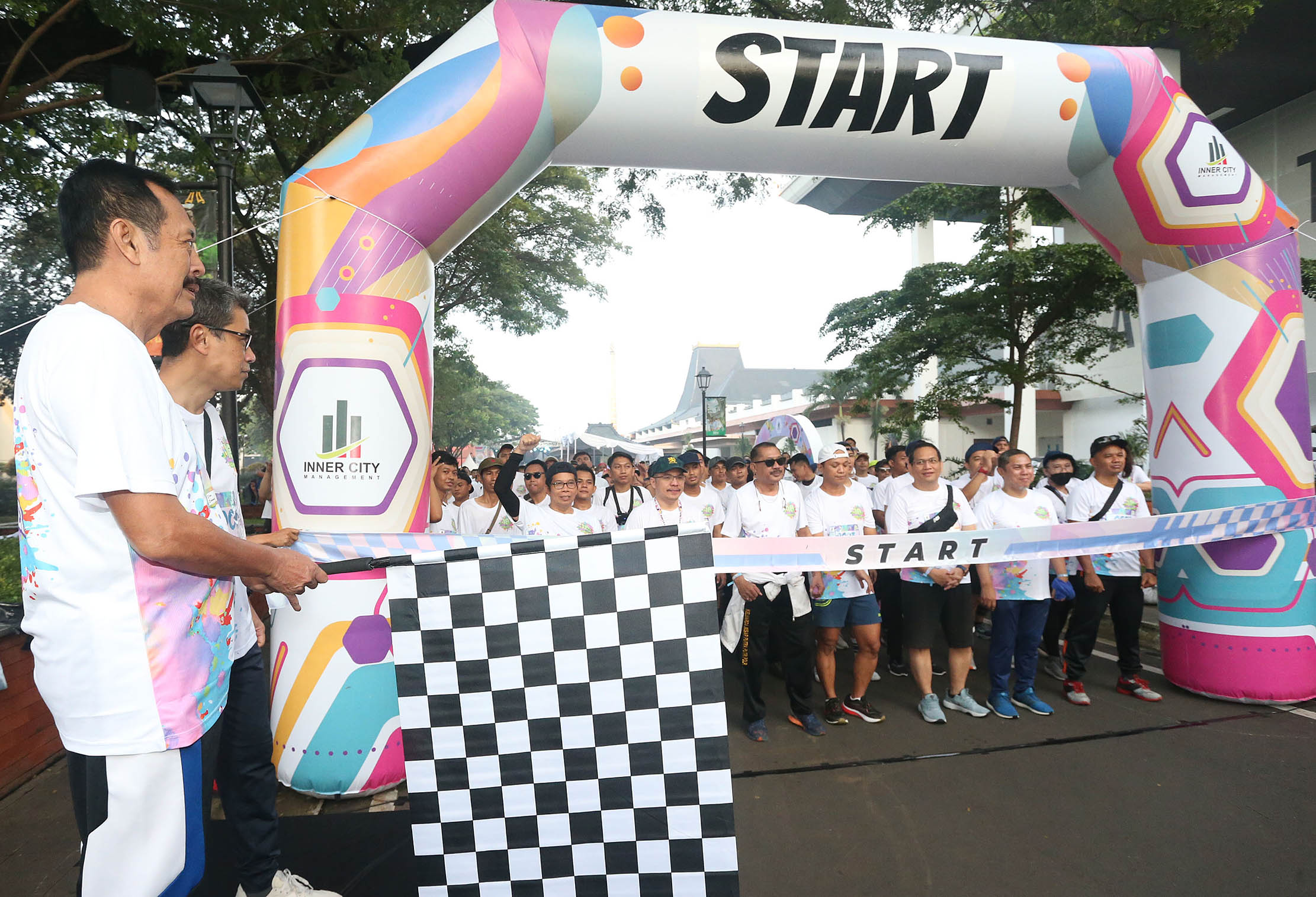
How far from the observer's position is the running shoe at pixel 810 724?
4.51 metres

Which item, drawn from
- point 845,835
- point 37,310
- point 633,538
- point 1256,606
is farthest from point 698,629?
point 37,310

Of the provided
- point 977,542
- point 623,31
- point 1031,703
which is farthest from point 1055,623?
point 623,31

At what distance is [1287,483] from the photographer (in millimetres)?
4582

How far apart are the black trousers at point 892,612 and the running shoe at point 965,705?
102cm

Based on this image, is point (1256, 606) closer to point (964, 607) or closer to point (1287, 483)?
point (1287, 483)

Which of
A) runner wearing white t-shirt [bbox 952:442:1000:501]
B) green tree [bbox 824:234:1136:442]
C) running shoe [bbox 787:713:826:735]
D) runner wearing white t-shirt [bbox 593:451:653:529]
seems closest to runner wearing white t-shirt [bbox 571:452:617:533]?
runner wearing white t-shirt [bbox 593:451:653:529]

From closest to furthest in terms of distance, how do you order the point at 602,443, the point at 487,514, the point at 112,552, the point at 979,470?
the point at 112,552, the point at 487,514, the point at 979,470, the point at 602,443

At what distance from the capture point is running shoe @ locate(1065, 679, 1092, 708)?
4871 mm

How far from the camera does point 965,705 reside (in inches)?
188

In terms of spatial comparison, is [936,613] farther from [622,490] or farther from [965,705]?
[622,490]

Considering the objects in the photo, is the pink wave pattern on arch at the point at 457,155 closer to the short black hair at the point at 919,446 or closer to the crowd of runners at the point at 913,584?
the crowd of runners at the point at 913,584

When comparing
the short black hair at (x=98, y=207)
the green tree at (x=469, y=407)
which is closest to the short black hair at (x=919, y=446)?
the green tree at (x=469, y=407)

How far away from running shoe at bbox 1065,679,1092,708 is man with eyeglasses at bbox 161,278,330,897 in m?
4.80

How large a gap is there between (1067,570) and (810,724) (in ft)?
7.83
